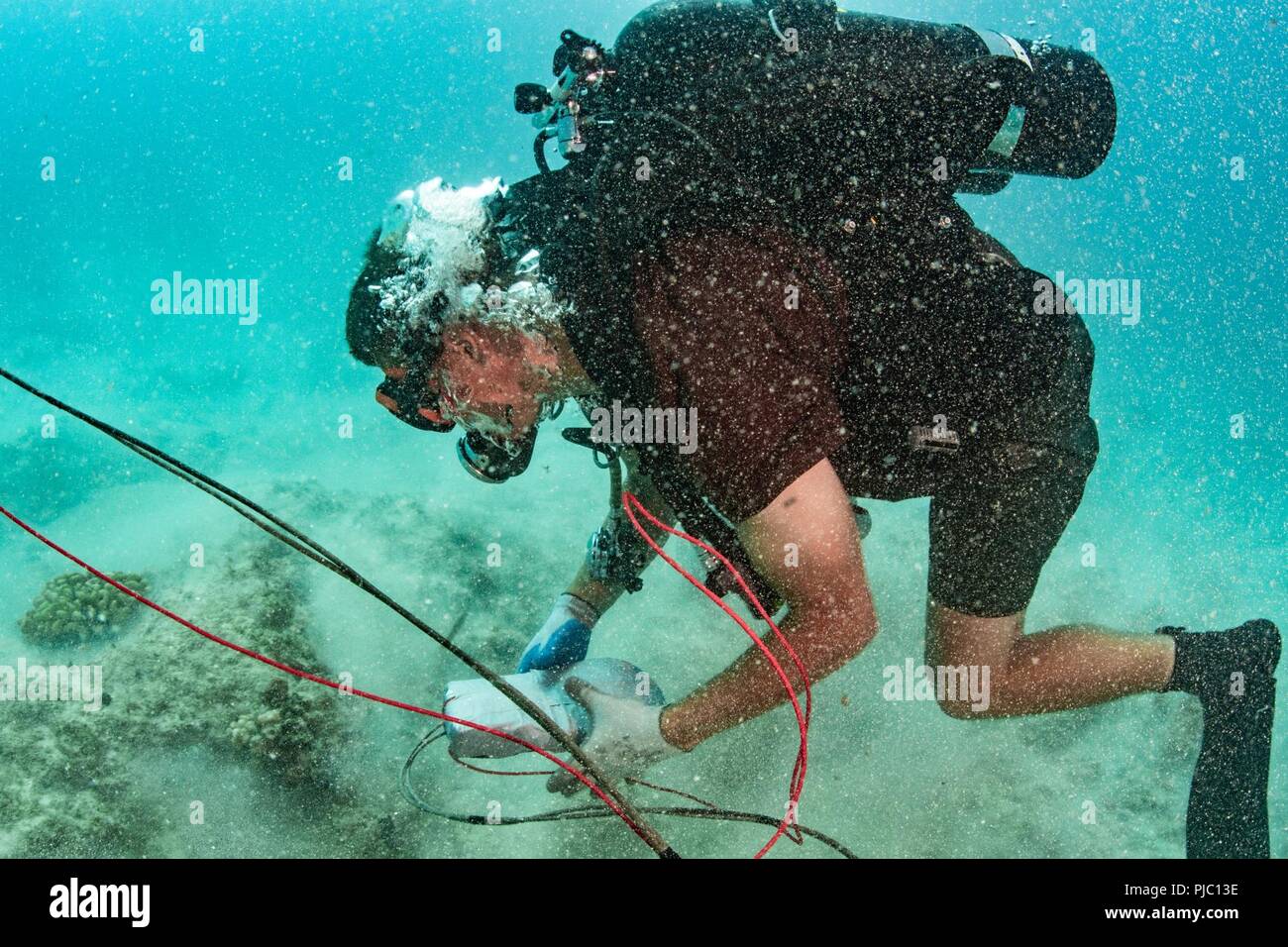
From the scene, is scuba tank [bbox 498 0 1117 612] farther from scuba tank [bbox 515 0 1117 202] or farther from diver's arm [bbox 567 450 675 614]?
diver's arm [bbox 567 450 675 614]

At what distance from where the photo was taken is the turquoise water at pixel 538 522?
→ 4156 mm

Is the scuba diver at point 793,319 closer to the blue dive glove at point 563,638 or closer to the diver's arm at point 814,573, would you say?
the diver's arm at point 814,573

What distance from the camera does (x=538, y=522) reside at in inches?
320

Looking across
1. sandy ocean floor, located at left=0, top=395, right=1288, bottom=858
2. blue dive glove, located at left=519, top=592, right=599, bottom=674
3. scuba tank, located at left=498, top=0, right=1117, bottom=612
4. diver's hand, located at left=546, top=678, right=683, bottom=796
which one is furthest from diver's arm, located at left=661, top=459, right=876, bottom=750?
sandy ocean floor, located at left=0, top=395, right=1288, bottom=858

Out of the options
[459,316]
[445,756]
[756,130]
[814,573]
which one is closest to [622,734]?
[814,573]

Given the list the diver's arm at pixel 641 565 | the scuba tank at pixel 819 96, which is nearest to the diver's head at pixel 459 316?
the scuba tank at pixel 819 96

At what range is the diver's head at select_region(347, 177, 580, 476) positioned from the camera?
198 cm

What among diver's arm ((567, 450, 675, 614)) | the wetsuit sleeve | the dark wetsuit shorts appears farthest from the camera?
diver's arm ((567, 450, 675, 614))

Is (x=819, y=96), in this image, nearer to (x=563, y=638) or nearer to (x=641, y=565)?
(x=641, y=565)

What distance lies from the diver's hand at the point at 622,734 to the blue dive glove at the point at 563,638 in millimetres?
603

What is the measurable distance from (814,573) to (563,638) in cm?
168

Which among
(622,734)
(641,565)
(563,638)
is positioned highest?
(641,565)

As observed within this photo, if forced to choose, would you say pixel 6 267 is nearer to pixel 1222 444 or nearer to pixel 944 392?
pixel 944 392

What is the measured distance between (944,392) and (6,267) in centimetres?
3527
